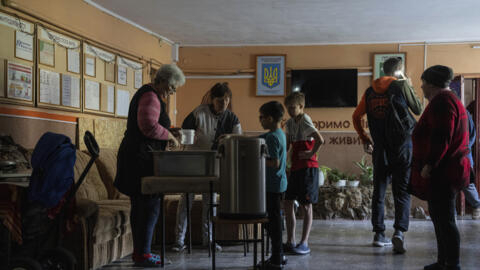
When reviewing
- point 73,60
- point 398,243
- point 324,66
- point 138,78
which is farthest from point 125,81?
point 398,243

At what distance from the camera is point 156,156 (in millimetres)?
3553

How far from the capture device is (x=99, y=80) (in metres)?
6.18

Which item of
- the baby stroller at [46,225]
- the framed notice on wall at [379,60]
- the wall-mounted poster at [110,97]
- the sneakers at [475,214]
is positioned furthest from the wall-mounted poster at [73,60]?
the sneakers at [475,214]

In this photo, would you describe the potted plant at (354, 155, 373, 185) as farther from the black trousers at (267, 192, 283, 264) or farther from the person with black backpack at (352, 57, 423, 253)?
the black trousers at (267, 192, 283, 264)

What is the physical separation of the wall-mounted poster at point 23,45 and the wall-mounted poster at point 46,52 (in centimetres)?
15

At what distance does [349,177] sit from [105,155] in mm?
3846

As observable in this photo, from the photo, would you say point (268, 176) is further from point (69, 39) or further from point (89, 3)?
point (89, 3)

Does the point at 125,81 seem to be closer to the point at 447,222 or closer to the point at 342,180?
the point at 342,180

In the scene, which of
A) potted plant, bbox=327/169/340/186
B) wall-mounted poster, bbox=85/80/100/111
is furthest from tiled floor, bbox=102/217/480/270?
wall-mounted poster, bbox=85/80/100/111

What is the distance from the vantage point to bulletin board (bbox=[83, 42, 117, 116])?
19.3 feet

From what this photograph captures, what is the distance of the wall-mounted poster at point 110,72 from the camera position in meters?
6.36

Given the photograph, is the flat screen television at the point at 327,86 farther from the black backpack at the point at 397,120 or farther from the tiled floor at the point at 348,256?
the black backpack at the point at 397,120

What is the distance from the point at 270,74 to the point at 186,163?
17.0 ft

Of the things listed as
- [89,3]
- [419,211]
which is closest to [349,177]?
[419,211]
